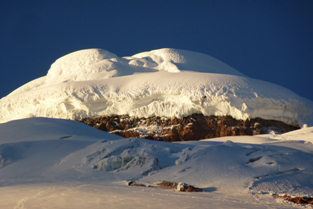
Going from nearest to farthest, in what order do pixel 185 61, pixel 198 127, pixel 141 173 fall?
pixel 141 173 < pixel 198 127 < pixel 185 61

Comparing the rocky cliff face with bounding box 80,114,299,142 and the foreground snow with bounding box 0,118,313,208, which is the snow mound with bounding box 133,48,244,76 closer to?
the rocky cliff face with bounding box 80,114,299,142

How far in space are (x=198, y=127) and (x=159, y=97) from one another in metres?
2.11

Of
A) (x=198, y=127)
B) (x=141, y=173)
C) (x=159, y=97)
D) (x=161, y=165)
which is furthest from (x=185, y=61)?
(x=141, y=173)

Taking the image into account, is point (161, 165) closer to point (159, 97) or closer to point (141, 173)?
point (141, 173)

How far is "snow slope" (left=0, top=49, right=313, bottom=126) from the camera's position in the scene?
1563 cm

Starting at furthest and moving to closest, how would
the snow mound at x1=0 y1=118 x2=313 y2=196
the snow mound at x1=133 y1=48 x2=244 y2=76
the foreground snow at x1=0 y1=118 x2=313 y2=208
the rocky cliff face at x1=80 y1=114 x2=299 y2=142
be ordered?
the snow mound at x1=133 y1=48 x2=244 y2=76 < the rocky cliff face at x1=80 y1=114 x2=299 y2=142 < the snow mound at x1=0 y1=118 x2=313 y2=196 < the foreground snow at x1=0 y1=118 x2=313 y2=208

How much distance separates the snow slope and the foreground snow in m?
6.92

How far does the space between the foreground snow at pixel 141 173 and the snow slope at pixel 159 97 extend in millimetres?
6916

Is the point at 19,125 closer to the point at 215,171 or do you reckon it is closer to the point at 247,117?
the point at 215,171

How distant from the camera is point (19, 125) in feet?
34.7

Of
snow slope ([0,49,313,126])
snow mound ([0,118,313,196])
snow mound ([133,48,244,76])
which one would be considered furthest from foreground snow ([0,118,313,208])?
snow mound ([133,48,244,76])

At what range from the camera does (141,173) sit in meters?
6.27

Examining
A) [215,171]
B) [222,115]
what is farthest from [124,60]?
[215,171]

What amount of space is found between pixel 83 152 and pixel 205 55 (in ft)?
62.7
